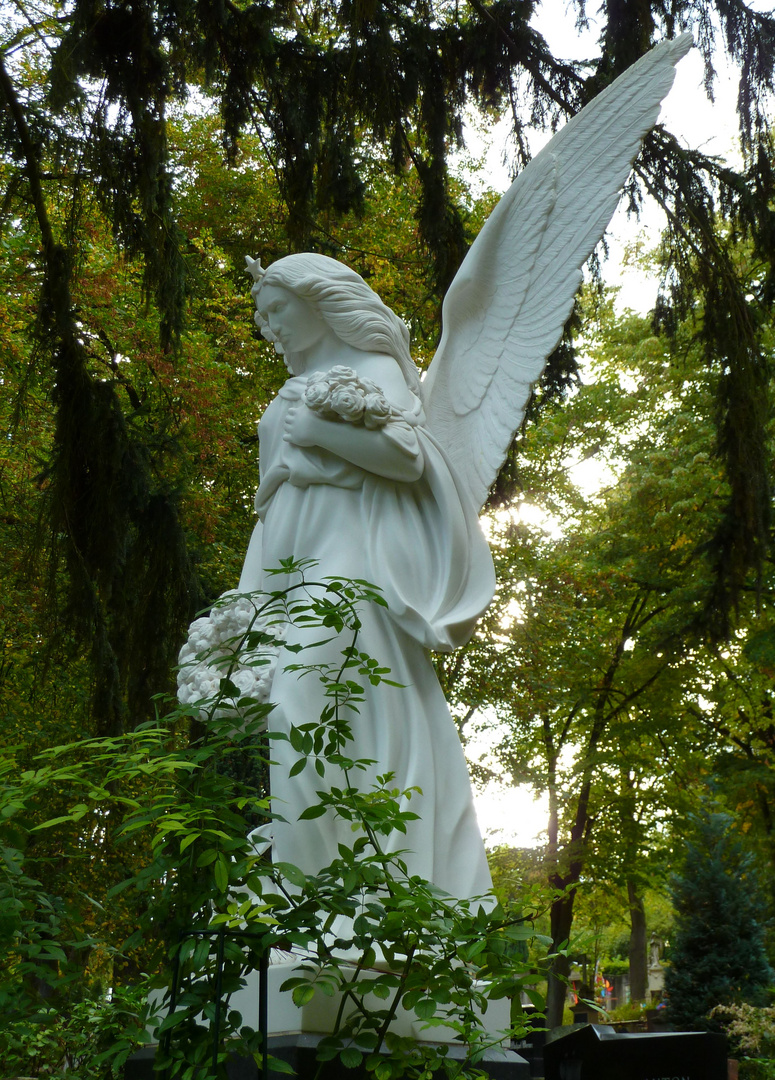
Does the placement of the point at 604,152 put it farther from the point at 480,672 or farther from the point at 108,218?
the point at 480,672

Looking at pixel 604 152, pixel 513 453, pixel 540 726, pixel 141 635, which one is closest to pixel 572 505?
pixel 540 726

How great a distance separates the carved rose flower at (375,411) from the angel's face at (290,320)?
1.48 ft

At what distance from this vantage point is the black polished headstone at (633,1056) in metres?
4.07

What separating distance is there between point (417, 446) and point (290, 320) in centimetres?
65

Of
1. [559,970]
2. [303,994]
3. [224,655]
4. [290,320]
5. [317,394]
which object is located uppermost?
[290,320]

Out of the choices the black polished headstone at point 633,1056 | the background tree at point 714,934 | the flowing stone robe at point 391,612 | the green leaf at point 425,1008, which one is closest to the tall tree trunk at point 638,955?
the background tree at point 714,934

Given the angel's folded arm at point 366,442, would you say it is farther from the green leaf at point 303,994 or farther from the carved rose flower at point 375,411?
the green leaf at point 303,994

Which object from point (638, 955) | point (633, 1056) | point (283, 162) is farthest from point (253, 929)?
point (638, 955)

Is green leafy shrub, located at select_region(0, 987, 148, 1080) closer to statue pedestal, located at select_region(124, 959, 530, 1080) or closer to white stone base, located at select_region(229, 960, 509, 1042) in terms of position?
statue pedestal, located at select_region(124, 959, 530, 1080)

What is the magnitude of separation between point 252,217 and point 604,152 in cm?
988

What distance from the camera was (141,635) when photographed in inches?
254

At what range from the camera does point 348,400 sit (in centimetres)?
348

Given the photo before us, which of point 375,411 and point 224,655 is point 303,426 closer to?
point 375,411

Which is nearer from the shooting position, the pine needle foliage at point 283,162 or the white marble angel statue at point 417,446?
the white marble angel statue at point 417,446
